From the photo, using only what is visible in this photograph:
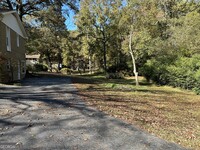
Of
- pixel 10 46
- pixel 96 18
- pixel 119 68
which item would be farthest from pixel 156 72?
pixel 10 46

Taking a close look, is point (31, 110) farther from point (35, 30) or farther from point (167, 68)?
point (35, 30)

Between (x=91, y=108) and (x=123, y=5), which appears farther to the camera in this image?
(x=123, y=5)

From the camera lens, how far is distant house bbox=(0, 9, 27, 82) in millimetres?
14695

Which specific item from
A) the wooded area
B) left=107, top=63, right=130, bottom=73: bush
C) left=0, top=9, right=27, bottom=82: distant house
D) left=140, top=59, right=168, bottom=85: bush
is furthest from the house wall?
left=107, top=63, right=130, bottom=73: bush

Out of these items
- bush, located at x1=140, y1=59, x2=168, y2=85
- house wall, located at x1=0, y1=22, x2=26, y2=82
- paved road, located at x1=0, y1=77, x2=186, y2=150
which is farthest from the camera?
bush, located at x1=140, y1=59, x2=168, y2=85

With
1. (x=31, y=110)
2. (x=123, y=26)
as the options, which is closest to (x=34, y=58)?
(x=123, y=26)

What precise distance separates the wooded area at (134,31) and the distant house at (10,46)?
146 inches

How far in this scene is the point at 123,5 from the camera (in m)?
18.0

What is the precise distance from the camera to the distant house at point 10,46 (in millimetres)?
14695

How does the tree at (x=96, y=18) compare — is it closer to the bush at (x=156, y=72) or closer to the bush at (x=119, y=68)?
the bush at (x=119, y=68)

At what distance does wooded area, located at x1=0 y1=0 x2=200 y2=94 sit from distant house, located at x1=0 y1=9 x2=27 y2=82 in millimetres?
3705

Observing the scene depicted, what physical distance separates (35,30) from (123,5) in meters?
11.7

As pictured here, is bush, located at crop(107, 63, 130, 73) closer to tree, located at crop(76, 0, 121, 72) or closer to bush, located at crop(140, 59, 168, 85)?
tree, located at crop(76, 0, 121, 72)

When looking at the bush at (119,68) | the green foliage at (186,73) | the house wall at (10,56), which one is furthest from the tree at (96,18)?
the green foliage at (186,73)
